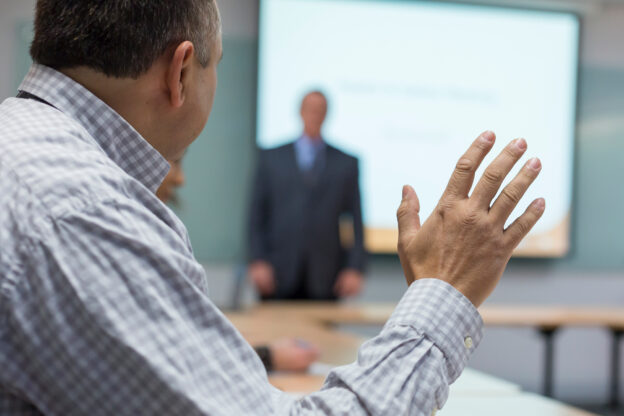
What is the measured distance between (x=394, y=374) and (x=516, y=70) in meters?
4.74

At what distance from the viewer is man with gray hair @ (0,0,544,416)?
2.09 ft

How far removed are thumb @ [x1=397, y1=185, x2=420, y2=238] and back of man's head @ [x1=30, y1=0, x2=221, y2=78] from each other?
0.37 metres

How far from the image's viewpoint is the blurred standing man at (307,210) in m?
4.12

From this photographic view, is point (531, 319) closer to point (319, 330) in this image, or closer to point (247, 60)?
point (319, 330)

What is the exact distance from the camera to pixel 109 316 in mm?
635

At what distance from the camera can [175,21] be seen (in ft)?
2.77

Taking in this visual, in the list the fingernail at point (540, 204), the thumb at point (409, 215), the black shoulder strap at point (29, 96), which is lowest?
the thumb at point (409, 215)

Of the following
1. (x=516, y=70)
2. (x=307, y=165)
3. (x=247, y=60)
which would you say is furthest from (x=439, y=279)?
(x=516, y=70)

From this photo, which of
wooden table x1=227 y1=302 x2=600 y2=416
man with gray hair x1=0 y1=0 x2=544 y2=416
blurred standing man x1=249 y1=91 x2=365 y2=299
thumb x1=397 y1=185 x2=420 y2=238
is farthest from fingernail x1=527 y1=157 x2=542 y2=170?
blurred standing man x1=249 y1=91 x2=365 y2=299

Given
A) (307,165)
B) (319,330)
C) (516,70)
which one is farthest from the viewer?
(516,70)

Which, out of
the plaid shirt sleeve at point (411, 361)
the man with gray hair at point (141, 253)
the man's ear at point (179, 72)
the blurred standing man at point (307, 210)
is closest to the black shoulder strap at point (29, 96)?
the man with gray hair at point (141, 253)

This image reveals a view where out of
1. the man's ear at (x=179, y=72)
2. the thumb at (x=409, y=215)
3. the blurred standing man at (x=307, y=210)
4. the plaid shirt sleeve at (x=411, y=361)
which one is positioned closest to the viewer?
the plaid shirt sleeve at (x=411, y=361)

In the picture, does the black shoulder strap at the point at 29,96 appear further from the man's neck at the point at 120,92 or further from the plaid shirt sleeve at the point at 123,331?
the plaid shirt sleeve at the point at 123,331

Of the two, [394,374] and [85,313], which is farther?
[394,374]
